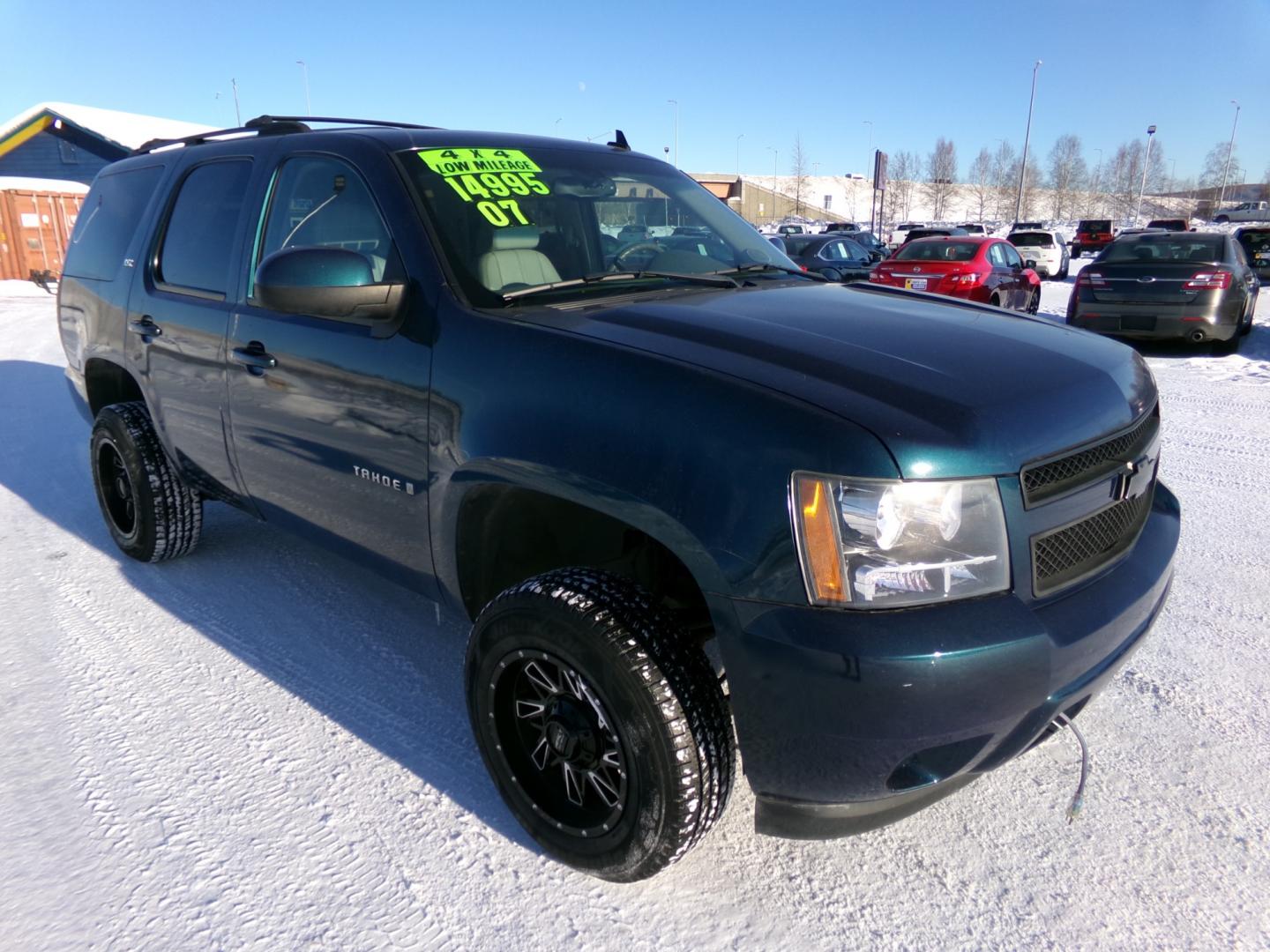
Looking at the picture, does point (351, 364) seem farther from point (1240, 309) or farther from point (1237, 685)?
point (1240, 309)

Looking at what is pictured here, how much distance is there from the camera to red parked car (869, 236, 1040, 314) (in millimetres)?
11922

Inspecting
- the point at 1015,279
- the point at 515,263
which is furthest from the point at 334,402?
the point at 1015,279

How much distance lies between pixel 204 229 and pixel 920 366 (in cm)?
287

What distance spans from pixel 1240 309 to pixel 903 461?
34.3 ft

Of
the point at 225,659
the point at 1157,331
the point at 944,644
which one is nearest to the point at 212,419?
the point at 225,659

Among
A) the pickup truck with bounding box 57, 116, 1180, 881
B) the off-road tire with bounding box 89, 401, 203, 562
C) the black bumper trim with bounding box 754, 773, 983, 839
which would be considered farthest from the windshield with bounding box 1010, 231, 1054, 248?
the black bumper trim with bounding box 754, 773, 983, 839

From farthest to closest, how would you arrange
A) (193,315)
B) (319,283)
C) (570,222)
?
(193,315) < (570,222) < (319,283)

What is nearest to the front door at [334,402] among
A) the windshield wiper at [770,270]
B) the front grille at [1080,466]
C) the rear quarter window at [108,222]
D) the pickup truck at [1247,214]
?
the windshield wiper at [770,270]

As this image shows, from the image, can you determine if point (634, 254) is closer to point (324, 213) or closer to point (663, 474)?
point (324, 213)

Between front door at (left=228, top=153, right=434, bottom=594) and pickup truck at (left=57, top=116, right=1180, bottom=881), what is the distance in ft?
0.04

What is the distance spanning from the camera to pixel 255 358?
3031 millimetres

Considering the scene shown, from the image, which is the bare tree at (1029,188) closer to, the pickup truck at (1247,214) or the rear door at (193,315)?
the pickup truck at (1247,214)

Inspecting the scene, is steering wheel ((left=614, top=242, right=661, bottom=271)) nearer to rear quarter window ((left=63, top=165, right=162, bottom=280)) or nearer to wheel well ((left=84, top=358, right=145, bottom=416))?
rear quarter window ((left=63, top=165, right=162, bottom=280))

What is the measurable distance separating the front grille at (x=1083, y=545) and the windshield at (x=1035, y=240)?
24.1m
